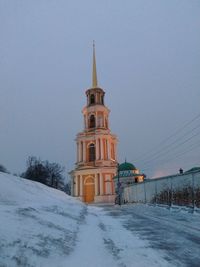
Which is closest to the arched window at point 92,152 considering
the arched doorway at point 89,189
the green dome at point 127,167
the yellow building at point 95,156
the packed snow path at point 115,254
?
the yellow building at point 95,156

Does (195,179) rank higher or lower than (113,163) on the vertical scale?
lower

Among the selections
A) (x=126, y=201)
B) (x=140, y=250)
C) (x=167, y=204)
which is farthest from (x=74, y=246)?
(x=126, y=201)

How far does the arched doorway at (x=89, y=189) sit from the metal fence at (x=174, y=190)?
2160 centimetres

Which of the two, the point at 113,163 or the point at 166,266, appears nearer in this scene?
the point at 166,266

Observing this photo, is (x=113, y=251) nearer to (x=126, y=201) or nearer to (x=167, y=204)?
(x=167, y=204)

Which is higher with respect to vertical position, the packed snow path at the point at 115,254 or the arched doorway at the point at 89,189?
the arched doorway at the point at 89,189

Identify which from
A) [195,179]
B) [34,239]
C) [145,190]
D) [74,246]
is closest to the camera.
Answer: [34,239]

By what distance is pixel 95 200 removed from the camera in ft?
169

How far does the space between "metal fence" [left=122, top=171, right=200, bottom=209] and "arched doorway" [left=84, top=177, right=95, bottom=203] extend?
21602 mm

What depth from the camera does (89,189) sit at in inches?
2131

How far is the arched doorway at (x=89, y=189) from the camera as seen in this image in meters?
53.6

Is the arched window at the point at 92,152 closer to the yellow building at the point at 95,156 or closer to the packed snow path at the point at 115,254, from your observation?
the yellow building at the point at 95,156

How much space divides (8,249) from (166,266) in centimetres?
274

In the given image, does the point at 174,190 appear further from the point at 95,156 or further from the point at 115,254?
the point at 95,156
